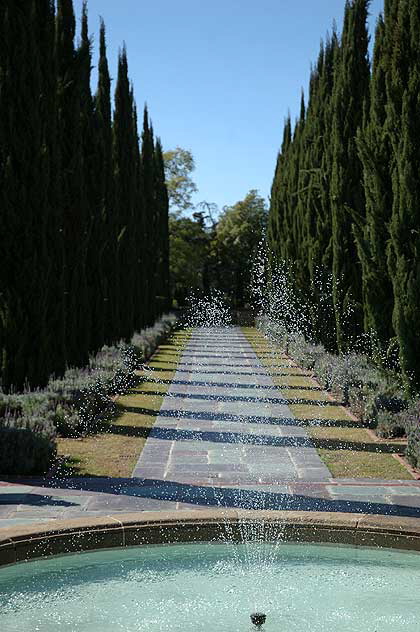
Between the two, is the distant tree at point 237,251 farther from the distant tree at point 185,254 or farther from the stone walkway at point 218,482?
the stone walkway at point 218,482

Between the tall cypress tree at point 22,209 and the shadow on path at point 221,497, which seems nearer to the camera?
the shadow on path at point 221,497

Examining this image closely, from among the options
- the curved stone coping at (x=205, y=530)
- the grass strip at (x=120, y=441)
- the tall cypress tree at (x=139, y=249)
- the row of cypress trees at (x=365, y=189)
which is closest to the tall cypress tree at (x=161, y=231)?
the tall cypress tree at (x=139, y=249)

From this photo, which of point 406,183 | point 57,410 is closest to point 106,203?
point 406,183

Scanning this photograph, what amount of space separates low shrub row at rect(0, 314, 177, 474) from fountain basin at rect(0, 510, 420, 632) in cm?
220

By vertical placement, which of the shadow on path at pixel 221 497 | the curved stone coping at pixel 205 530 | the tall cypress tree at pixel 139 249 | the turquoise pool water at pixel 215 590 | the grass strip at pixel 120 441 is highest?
the tall cypress tree at pixel 139 249

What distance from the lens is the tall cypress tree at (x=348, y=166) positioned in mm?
15406

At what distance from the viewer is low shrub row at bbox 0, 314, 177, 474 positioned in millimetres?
7309

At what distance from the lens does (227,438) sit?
9367 mm

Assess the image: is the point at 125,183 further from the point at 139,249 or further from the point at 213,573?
the point at 213,573

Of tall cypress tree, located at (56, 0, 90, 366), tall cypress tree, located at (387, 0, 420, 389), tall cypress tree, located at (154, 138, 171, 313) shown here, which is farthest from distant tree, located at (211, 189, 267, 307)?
tall cypress tree, located at (387, 0, 420, 389)

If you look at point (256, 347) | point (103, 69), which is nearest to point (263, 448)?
point (103, 69)

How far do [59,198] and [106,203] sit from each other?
570cm

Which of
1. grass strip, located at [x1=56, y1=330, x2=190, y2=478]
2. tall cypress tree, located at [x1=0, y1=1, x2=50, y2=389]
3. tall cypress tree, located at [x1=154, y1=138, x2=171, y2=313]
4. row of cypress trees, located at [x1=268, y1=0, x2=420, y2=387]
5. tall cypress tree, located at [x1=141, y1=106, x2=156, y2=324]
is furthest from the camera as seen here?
tall cypress tree, located at [x1=154, y1=138, x2=171, y2=313]

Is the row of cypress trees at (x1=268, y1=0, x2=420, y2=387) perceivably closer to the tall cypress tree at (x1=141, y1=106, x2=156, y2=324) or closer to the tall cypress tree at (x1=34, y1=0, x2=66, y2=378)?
the tall cypress tree at (x1=34, y1=0, x2=66, y2=378)
